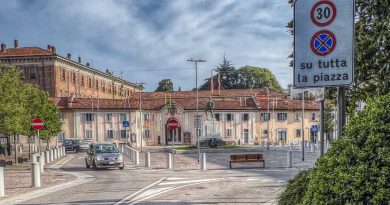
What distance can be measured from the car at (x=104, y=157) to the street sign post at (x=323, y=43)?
21.7 metres

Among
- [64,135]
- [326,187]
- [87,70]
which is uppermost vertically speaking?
[87,70]

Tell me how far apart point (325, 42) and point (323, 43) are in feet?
0.07

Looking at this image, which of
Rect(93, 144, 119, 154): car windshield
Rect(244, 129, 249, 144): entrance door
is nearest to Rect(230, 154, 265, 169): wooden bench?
Rect(93, 144, 119, 154): car windshield

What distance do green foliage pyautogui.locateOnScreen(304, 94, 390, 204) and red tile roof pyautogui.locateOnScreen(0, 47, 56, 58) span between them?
70431 millimetres

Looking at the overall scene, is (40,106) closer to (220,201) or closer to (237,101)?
(220,201)

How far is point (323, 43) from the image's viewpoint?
3688 mm

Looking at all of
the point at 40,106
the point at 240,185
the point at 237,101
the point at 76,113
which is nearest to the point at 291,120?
the point at 237,101

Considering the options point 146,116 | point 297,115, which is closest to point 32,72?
point 146,116

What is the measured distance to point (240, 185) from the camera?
619 inches

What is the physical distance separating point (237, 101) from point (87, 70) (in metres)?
33.2

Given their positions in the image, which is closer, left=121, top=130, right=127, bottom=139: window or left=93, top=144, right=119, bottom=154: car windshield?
left=93, top=144, right=119, bottom=154: car windshield

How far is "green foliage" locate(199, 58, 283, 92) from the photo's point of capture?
93.2 meters

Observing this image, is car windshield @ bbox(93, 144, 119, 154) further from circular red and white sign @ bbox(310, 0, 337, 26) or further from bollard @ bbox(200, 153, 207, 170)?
circular red and white sign @ bbox(310, 0, 337, 26)

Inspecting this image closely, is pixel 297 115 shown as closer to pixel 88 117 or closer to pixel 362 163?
pixel 88 117
